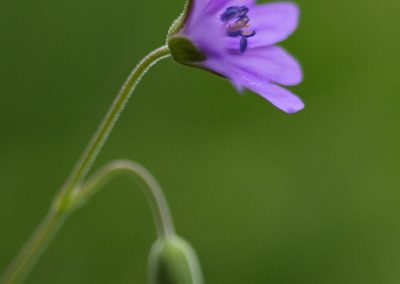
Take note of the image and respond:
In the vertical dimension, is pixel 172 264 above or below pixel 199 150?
above

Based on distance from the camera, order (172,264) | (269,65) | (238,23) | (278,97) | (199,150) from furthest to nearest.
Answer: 1. (199,150)
2. (172,264)
3. (238,23)
4. (269,65)
5. (278,97)

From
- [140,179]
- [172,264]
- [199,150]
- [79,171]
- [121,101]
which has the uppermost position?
[121,101]

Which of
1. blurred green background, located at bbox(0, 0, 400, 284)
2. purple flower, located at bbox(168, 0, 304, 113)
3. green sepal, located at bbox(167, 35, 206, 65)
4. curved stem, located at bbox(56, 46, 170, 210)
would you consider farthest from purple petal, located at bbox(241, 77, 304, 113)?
blurred green background, located at bbox(0, 0, 400, 284)

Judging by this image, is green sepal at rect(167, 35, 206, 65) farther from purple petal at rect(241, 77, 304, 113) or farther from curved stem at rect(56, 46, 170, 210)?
purple petal at rect(241, 77, 304, 113)

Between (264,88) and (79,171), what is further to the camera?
(79,171)

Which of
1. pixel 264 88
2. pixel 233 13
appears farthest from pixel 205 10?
pixel 264 88

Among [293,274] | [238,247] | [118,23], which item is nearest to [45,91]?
[118,23]

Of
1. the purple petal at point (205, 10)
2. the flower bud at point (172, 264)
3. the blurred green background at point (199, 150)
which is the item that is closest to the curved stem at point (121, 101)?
the purple petal at point (205, 10)

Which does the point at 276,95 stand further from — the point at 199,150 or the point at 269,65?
the point at 199,150
